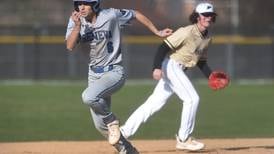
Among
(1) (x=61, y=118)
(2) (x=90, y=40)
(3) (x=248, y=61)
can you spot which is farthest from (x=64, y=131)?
(3) (x=248, y=61)

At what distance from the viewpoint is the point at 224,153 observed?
28.0ft

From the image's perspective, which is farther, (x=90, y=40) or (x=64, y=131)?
(x=64, y=131)

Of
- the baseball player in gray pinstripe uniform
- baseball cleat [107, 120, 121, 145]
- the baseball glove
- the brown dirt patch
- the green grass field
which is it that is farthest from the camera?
the green grass field

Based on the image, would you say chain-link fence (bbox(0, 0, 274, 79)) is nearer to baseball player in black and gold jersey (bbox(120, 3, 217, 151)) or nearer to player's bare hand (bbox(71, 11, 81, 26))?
baseball player in black and gold jersey (bbox(120, 3, 217, 151))

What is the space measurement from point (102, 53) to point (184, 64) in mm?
1443

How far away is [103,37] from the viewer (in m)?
7.57

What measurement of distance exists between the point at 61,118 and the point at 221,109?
375cm

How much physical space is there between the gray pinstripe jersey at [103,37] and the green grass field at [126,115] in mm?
3580

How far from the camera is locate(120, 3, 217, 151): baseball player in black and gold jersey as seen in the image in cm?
858

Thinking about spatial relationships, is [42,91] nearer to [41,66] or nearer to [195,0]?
[41,66]

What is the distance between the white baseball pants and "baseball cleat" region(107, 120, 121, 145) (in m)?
0.91

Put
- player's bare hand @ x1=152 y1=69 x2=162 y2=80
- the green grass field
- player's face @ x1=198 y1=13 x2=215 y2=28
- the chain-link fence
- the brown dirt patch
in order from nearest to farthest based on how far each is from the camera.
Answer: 1. player's bare hand @ x1=152 y1=69 x2=162 y2=80
2. player's face @ x1=198 y1=13 x2=215 y2=28
3. the brown dirt patch
4. the green grass field
5. the chain-link fence

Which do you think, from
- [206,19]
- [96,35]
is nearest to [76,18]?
[96,35]

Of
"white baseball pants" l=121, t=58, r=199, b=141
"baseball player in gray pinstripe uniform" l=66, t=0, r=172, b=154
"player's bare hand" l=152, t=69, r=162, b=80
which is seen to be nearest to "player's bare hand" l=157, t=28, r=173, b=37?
"baseball player in gray pinstripe uniform" l=66, t=0, r=172, b=154
